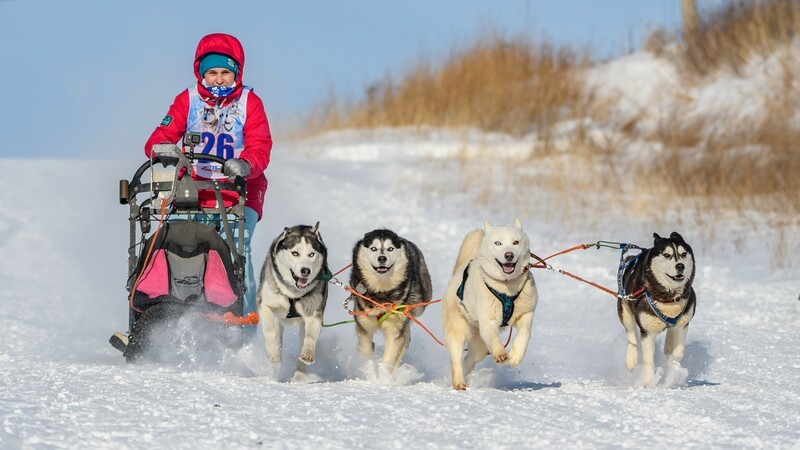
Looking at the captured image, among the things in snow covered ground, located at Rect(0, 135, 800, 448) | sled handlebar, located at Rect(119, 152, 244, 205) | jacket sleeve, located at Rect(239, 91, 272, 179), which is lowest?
snow covered ground, located at Rect(0, 135, 800, 448)

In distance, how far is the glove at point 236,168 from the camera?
5.25 metres

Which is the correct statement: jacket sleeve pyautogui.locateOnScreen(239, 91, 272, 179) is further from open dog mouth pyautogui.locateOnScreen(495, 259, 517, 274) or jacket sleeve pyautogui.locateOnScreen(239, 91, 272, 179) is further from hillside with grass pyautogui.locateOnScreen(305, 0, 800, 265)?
hillside with grass pyautogui.locateOnScreen(305, 0, 800, 265)

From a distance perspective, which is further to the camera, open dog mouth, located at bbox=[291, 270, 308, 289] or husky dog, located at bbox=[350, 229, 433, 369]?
husky dog, located at bbox=[350, 229, 433, 369]

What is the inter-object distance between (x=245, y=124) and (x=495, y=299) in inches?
63.4

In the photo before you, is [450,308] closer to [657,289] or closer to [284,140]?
[657,289]

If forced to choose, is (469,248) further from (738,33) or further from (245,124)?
(738,33)

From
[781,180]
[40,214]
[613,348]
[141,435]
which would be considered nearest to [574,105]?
[781,180]

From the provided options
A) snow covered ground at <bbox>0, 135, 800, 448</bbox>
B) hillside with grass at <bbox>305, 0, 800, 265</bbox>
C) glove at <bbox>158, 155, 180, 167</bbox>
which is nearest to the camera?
snow covered ground at <bbox>0, 135, 800, 448</bbox>

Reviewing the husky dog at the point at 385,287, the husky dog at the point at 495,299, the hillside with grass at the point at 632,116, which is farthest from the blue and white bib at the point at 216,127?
the hillside with grass at the point at 632,116

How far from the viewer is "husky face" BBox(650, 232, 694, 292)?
5.17 metres

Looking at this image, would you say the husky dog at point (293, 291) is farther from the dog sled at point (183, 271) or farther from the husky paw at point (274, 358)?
the dog sled at point (183, 271)

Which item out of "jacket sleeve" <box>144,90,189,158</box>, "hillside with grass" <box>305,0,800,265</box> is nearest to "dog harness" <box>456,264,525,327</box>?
"jacket sleeve" <box>144,90,189,158</box>

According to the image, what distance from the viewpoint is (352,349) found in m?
6.14

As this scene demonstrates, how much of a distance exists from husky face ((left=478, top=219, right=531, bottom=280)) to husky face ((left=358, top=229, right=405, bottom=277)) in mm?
526
